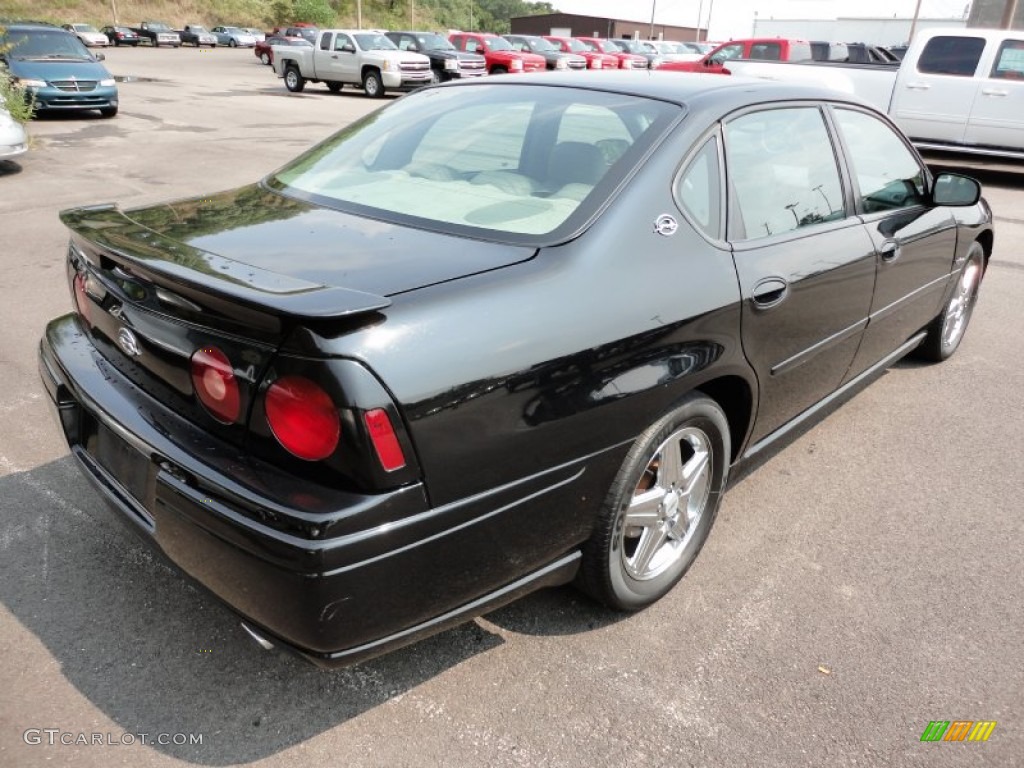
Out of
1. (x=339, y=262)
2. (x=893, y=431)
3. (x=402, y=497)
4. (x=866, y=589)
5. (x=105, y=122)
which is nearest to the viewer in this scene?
(x=402, y=497)

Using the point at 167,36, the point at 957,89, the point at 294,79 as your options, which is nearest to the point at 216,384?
the point at 957,89

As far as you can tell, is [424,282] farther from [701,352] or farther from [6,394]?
[6,394]

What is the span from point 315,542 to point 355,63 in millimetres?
23499

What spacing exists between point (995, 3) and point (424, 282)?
25.7m

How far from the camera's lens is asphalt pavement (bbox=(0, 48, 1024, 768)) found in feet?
6.98

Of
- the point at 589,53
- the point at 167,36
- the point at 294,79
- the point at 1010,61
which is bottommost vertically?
the point at 167,36

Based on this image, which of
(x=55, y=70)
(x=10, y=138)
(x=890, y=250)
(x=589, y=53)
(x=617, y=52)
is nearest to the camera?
(x=890, y=250)

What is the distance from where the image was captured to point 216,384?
6.45ft

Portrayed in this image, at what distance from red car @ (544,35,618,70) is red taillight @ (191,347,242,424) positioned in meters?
26.7

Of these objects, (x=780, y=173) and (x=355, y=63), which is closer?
(x=780, y=173)

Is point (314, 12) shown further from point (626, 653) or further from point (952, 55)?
point (626, 653)

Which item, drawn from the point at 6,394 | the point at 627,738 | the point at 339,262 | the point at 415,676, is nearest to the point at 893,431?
the point at 627,738

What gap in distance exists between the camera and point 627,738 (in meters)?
2.15

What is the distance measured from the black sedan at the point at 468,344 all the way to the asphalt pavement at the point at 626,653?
0.29 m
